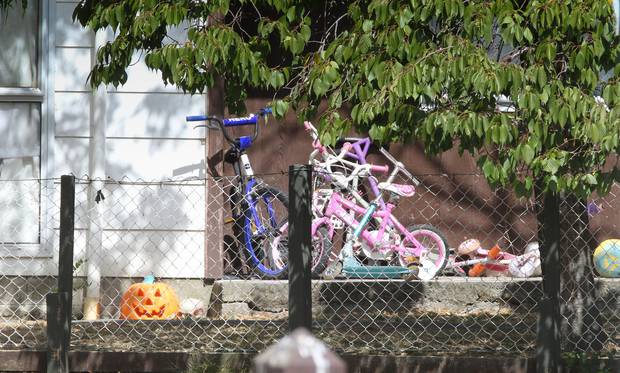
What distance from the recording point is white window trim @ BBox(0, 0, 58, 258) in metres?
8.21

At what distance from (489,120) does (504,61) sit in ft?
1.36

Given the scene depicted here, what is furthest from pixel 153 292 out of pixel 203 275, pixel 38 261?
pixel 38 261

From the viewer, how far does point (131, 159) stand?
826 cm

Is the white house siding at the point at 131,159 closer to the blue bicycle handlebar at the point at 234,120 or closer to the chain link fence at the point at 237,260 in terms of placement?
the chain link fence at the point at 237,260

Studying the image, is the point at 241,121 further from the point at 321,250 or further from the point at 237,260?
the point at 321,250

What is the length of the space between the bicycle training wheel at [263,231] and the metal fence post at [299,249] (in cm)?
233

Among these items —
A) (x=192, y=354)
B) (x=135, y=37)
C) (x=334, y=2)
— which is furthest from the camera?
(x=192, y=354)

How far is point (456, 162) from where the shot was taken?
8719 millimetres

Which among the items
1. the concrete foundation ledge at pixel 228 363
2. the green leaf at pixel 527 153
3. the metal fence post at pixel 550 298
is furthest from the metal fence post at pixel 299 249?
the green leaf at pixel 527 153

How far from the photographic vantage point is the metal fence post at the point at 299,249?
17.9 feet

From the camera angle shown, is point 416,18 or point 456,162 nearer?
point 416,18

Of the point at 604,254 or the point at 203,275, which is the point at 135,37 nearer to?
the point at 203,275

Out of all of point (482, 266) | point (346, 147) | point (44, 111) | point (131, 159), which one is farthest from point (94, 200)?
point (482, 266)

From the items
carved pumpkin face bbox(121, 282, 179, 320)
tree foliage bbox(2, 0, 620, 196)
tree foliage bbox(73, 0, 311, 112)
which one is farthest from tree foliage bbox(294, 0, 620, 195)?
carved pumpkin face bbox(121, 282, 179, 320)
